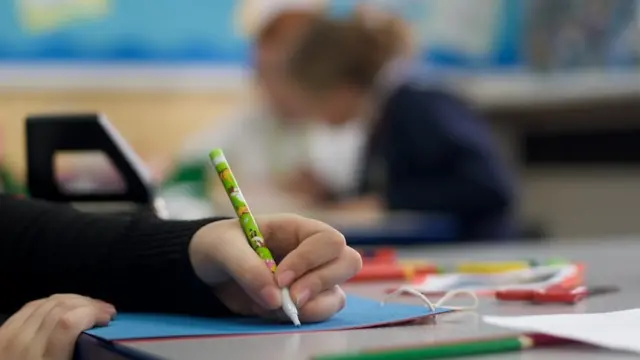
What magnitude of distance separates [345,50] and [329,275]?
2.06 meters

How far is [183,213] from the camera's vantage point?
212cm

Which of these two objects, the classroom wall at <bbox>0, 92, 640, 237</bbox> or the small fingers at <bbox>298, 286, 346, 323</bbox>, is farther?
the classroom wall at <bbox>0, 92, 640, 237</bbox>

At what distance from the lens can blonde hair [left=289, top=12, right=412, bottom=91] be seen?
276cm

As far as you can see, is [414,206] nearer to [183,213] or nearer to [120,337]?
[183,213]

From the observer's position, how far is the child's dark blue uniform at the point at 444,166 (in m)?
2.46

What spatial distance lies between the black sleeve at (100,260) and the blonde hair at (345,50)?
1.90m

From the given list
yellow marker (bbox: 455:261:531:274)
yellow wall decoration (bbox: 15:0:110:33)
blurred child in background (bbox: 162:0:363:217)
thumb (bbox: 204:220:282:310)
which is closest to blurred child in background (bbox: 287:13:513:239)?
blurred child in background (bbox: 162:0:363:217)

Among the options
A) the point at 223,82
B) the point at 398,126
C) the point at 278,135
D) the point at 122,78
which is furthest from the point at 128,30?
the point at 398,126

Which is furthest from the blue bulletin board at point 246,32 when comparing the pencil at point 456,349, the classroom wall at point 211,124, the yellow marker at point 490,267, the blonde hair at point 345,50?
the pencil at point 456,349

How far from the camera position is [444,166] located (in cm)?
253

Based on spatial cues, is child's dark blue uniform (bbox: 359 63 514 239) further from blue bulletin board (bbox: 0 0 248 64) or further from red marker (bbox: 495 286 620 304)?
red marker (bbox: 495 286 620 304)

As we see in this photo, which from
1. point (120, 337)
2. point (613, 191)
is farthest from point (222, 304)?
point (613, 191)

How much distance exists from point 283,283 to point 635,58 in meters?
3.10

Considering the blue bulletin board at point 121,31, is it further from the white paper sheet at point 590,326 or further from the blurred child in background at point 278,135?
the white paper sheet at point 590,326
